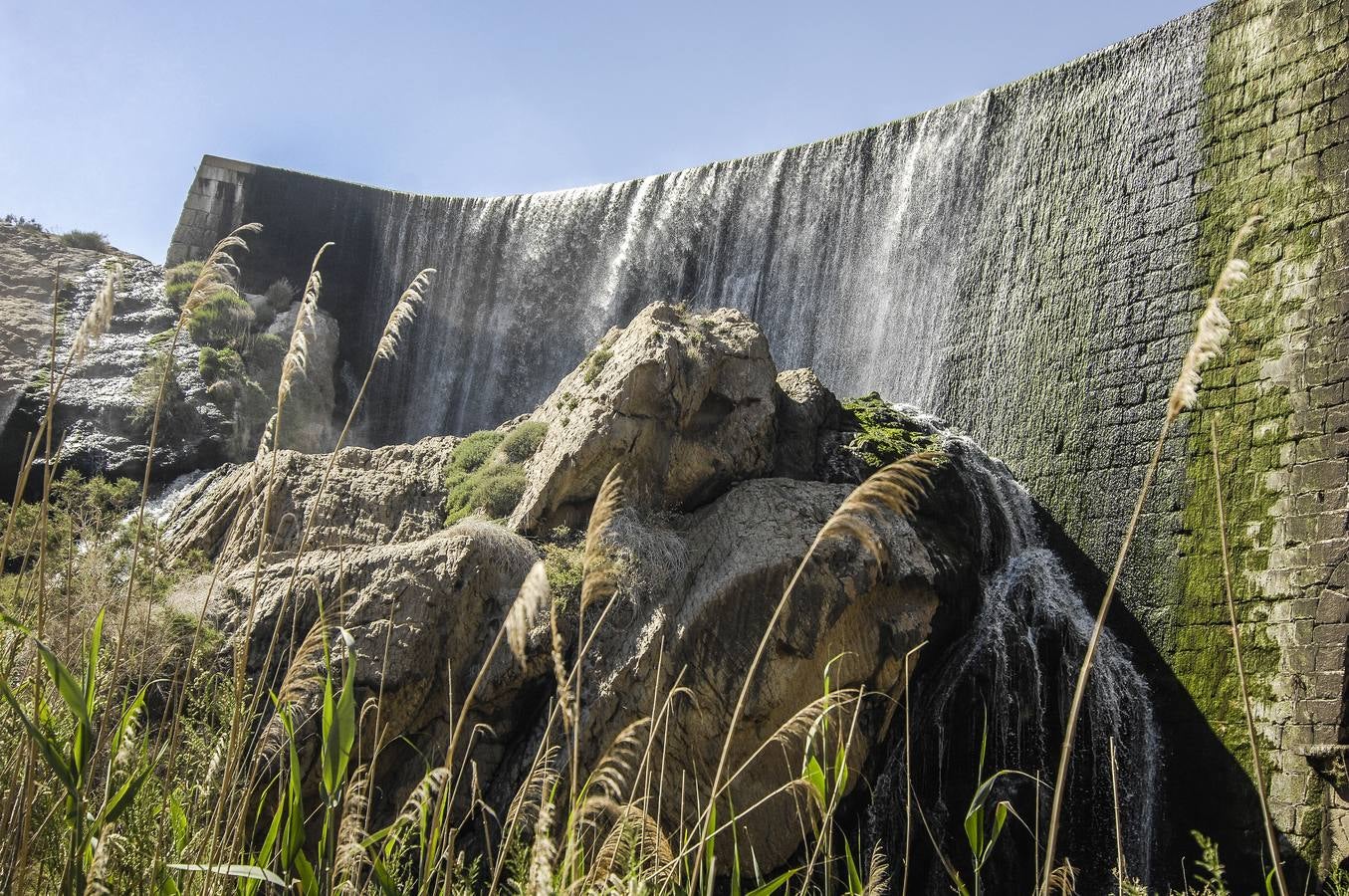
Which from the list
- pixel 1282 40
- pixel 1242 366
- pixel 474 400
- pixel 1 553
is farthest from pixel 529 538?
pixel 474 400

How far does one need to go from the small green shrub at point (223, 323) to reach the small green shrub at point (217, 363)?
1.47 ft

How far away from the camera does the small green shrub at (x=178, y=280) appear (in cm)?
1888

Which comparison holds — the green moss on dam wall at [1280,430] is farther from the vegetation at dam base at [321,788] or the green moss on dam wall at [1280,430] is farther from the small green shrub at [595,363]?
the vegetation at dam base at [321,788]

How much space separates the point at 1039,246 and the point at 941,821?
22.9 feet

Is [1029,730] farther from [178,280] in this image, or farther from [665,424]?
[178,280]

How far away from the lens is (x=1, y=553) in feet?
6.56

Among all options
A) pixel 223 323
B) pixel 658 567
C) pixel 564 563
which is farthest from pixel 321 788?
pixel 223 323

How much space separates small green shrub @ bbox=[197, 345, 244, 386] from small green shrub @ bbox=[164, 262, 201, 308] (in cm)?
123

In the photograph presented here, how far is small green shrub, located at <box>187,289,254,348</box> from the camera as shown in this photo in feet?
61.7

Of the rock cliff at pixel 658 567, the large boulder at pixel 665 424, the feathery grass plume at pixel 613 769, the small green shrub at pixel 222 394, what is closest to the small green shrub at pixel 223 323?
the small green shrub at pixel 222 394

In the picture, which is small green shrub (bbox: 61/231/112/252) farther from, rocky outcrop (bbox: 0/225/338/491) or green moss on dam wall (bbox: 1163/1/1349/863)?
green moss on dam wall (bbox: 1163/1/1349/863)

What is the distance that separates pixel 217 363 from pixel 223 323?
1.43 metres

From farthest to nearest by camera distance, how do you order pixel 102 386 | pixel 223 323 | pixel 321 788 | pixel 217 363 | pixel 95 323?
1. pixel 223 323
2. pixel 217 363
3. pixel 102 386
4. pixel 321 788
5. pixel 95 323

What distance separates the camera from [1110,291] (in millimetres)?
11328
